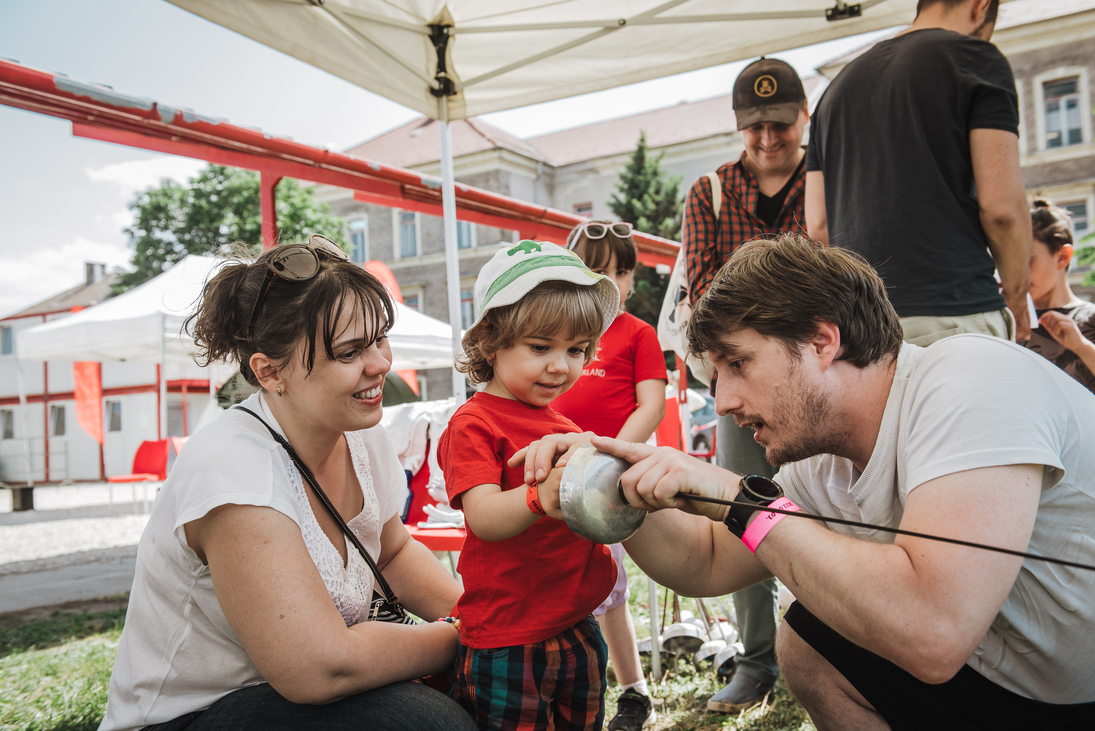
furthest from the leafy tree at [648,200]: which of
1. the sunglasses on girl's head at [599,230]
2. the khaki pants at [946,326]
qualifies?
the khaki pants at [946,326]

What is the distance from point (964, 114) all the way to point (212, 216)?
34881 mm

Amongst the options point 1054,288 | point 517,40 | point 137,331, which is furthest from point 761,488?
point 137,331

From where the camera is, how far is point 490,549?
1.72 metres

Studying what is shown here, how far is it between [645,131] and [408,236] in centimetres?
1265

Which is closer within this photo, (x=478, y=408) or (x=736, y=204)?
(x=478, y=408)

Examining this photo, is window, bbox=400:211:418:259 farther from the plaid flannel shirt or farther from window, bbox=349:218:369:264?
the plaid flannel shirt

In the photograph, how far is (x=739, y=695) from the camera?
111 inches

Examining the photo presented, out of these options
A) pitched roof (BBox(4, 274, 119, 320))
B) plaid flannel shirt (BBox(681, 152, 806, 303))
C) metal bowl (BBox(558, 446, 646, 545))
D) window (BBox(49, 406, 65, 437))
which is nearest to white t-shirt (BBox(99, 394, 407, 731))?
metal bowl (BBox(558, 446, 646, 545))

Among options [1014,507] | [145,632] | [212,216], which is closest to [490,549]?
[145,632]

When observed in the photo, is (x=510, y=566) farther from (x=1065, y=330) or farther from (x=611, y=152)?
(x=611, y=152)

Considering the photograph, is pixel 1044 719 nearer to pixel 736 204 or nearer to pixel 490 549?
pixel 490 549

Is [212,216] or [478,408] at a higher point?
[212,216]

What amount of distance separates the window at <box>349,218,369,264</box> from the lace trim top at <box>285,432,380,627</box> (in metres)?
35.5

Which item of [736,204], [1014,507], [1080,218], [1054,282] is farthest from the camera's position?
[1080,218]
